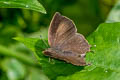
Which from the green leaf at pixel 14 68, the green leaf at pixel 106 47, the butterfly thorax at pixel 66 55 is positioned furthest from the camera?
the green leaf at pixel 14 68

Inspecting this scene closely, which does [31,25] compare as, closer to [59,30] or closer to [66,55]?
[59,30]

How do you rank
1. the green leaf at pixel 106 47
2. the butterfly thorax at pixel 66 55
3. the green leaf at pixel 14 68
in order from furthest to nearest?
the green leaf at pixel 14 68, the green leaf at pixel 106 47, the butterfly thorax at pixel 66 55

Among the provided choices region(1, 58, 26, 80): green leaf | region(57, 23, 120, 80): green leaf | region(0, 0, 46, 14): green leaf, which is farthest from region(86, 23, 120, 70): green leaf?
region(1, 58, 26, 80): green leaf

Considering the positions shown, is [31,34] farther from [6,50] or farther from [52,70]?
[52,70]

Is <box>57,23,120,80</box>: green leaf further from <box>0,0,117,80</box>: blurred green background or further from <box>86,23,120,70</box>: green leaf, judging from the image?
<box>0,0,117,80</box>: blurred green background

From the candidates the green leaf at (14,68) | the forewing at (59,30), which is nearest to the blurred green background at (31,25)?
the green leaf at (14,68)

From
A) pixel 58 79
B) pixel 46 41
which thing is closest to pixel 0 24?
pixel 46 41

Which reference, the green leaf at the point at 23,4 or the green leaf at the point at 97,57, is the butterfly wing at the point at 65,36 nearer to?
the green leaf at the point at 97,57
